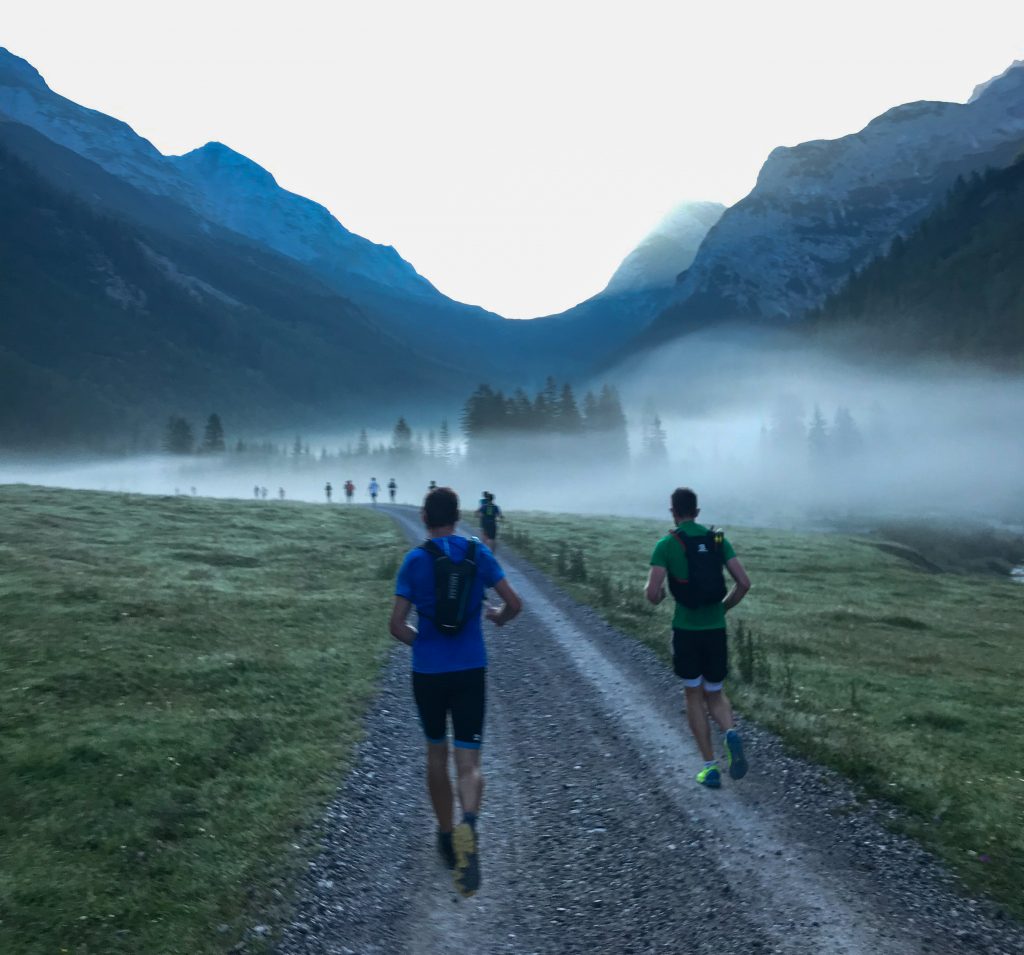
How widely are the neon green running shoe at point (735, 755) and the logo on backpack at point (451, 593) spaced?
170 inches

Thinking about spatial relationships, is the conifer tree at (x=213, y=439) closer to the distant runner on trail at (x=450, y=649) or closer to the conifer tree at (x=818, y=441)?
the conifer tree at (x=818, y=441)

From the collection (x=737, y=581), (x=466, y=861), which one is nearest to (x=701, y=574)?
(x=737, y=581)

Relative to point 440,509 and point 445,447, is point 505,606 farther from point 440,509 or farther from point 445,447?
point 445,447

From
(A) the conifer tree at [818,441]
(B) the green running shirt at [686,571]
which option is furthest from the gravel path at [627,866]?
(A) the conifer tree at [818,441]

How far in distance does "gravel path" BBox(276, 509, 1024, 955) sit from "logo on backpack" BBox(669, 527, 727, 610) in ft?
8.04

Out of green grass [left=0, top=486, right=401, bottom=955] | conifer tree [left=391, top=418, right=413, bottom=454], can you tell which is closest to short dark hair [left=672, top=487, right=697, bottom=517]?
green grass [left=0, top=486, right=401, bottom=955]

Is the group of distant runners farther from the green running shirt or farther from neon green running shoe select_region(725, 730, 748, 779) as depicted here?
neon green running shoe select_region(725, 730, 748, 779)

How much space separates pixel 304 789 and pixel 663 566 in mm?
5384

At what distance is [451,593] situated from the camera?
7.10 meters

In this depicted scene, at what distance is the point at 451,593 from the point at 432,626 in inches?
15.7

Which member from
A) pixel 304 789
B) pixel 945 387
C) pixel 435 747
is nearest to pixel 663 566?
pixel 435 747

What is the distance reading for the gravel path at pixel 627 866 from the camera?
6.18 metres

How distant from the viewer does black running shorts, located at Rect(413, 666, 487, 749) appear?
23.7ft

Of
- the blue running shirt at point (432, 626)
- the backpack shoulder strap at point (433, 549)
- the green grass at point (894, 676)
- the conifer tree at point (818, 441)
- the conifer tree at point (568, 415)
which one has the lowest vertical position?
the green grass at point (894, 676)
